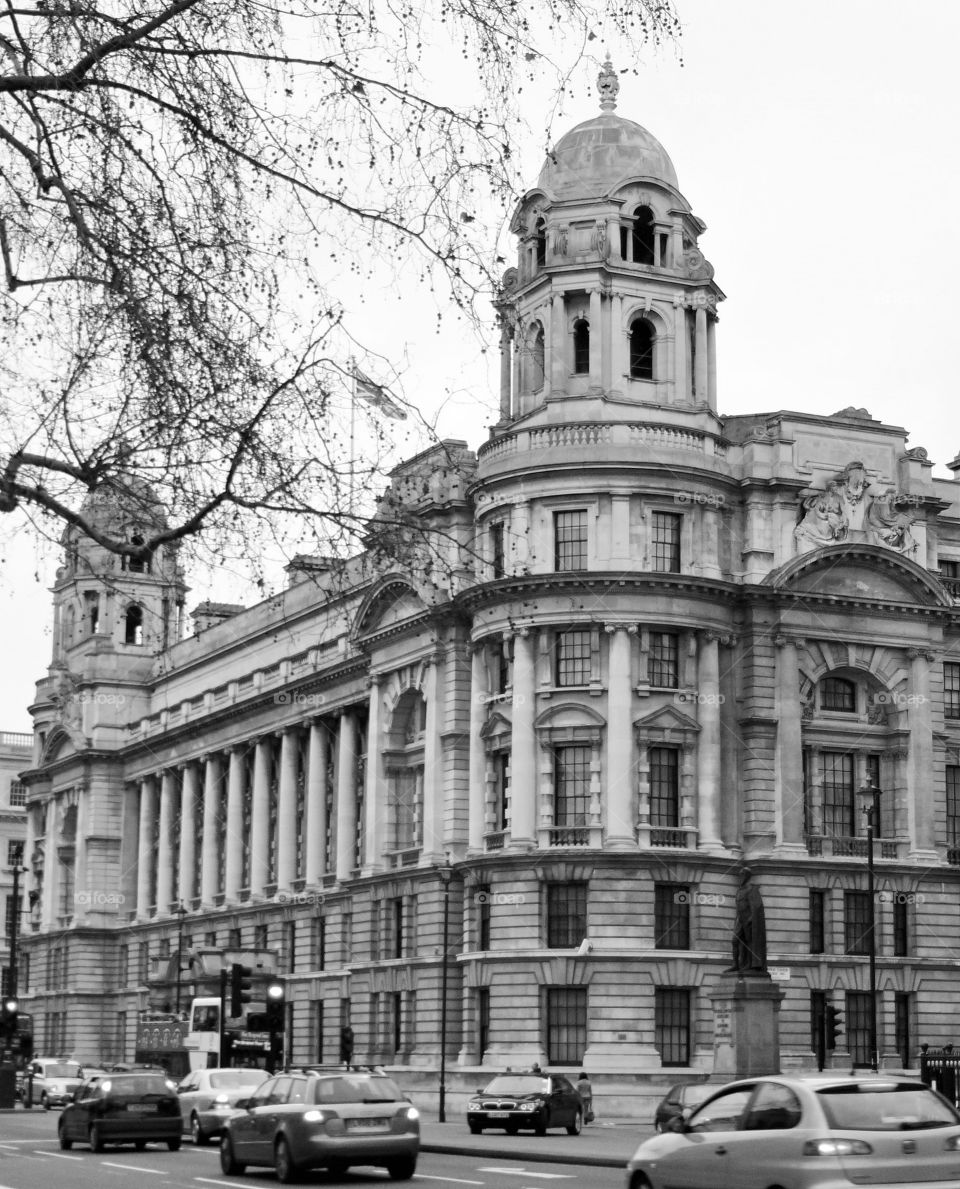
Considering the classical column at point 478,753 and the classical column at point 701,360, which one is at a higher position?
the classical column at point 701,360

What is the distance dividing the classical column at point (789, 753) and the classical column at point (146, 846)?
161 ft

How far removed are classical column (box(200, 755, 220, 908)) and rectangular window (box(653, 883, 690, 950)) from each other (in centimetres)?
3615

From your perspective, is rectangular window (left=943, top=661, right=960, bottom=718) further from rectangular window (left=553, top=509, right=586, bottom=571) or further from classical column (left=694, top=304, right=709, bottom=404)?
rectangular window (left=553, top=509, right=586, bottom=571)

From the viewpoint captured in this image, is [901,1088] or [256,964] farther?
[256,964]

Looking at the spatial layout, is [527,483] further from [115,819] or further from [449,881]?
[115,819]

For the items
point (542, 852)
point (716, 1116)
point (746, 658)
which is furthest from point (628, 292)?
point (716, 1116)

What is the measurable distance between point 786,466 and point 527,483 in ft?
29.0

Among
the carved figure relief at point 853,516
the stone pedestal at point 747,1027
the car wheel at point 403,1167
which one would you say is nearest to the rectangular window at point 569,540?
the carved figure relief at point 853,516

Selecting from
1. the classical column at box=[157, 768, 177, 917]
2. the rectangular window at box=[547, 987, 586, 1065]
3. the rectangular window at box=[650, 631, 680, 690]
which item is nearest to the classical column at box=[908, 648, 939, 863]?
the rectangular window at box=[650, 631, 680, 690]

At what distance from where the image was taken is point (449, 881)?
70.5 metres

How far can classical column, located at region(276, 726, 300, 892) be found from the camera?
88125mm

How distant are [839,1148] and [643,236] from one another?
55904 millimetres

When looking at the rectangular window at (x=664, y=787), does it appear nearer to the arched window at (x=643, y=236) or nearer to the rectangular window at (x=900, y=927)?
the rectangular window at (x=900, y=927)

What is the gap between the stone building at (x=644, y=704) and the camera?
6519cm
